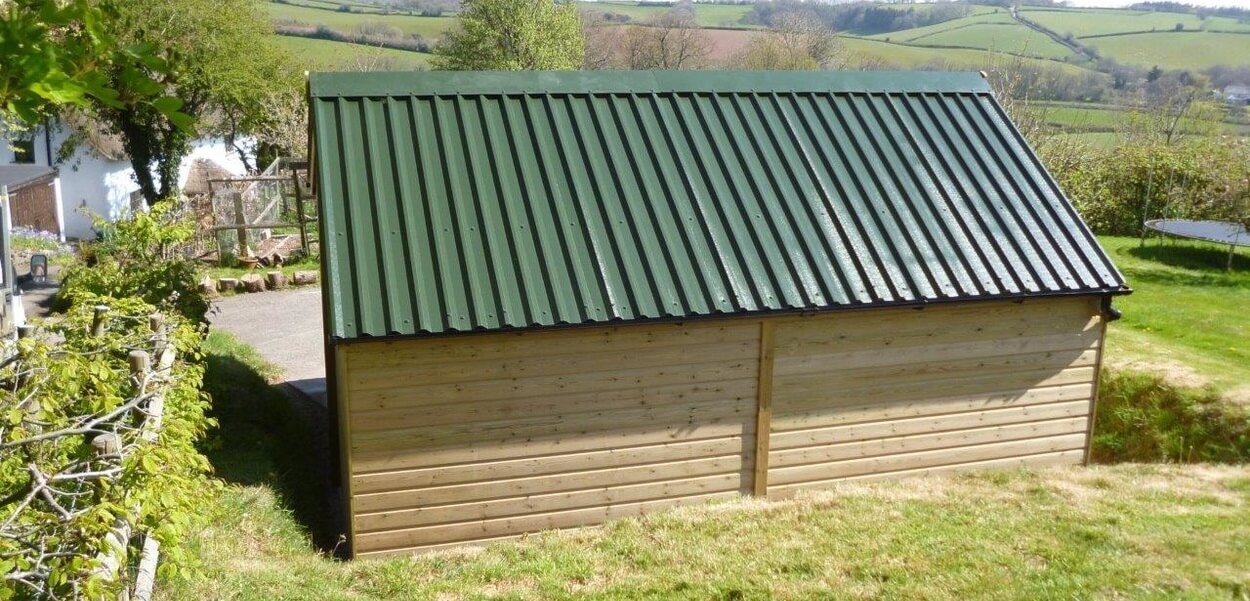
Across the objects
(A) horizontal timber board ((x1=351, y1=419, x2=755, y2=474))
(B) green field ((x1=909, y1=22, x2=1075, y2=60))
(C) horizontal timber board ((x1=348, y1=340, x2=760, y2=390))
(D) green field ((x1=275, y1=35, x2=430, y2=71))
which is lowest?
(A) horizontal timber board ((x1=351, y1=419, x2=755, y2=474))

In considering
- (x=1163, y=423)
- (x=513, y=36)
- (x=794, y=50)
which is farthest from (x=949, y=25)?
(x=1163, y=423)

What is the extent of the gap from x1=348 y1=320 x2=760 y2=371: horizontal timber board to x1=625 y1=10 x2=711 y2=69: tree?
60.7 meters

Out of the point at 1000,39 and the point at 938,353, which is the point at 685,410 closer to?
the point at 938,353

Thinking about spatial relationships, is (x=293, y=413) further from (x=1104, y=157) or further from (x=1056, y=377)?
(x=1104, y=157)

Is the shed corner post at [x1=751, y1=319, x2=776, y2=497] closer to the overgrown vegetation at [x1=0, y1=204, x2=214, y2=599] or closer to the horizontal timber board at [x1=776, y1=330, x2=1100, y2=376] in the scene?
the horizontal timber board at [x1=776, y1=330, x2=1100, y2=376]

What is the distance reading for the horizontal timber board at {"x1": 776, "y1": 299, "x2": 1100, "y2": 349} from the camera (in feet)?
31.8

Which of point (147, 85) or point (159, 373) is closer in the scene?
point (147, 85)

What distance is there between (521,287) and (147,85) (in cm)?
575

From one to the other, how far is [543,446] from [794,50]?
190 ft

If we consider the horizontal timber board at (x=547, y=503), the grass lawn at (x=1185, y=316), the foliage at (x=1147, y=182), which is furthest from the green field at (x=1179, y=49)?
the horizontal timber board at (x=547, y=503)

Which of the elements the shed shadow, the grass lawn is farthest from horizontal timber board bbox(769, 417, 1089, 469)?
the shed shadow

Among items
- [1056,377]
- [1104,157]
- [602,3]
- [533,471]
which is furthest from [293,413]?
[602,3]

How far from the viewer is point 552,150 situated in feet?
33.4

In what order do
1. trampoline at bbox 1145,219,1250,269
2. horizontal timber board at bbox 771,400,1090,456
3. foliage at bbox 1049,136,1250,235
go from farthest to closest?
1. foliage at bbox 1049,136,1250,235
2. trampoline at bbox 1145,219,1250,269
3. horizontal timber board at bbox 771,400,1090,456
